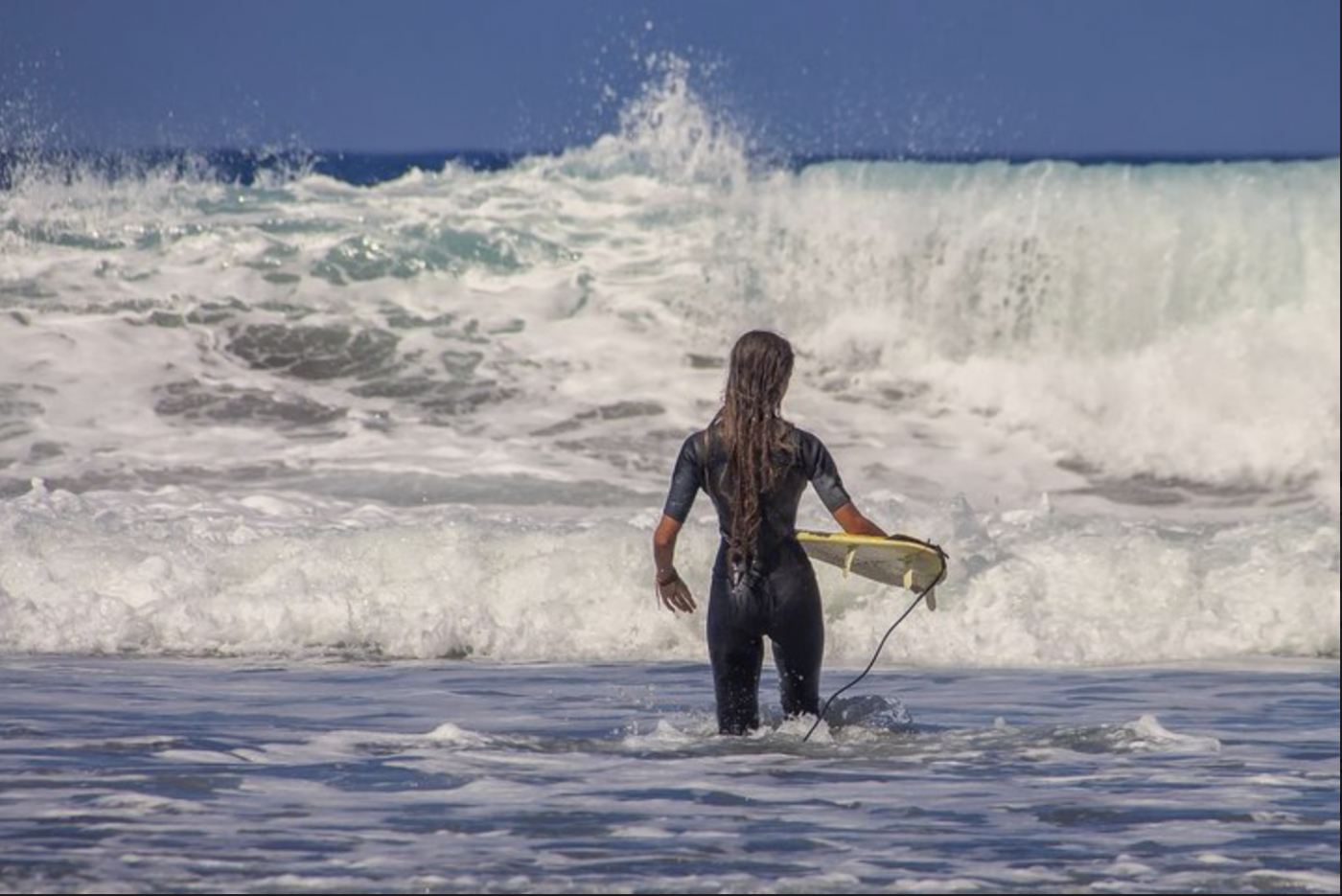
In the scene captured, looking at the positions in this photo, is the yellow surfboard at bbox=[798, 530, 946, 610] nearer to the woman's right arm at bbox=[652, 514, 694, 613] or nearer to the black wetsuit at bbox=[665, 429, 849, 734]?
the black wetsuit at bbox=[665, 429, 849, 734]

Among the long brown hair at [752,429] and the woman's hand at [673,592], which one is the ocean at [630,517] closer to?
the woman's hand at [673,592]

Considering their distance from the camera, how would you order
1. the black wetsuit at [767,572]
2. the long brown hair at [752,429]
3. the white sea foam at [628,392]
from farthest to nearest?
the white sea foam at [628,392], the black wetsuit at [767,572], the long brown hair at [752,429]

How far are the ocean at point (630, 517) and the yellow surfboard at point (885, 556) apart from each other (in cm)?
67

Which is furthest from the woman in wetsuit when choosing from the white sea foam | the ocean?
the white sea foam

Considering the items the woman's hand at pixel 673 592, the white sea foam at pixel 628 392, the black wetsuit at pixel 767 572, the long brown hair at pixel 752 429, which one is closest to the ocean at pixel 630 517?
the white sea foam at pixel 628 392

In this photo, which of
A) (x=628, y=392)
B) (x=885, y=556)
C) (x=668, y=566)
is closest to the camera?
(x=668, y=566)

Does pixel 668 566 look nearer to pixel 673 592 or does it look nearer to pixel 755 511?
pixel 673 592

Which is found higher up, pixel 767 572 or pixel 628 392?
pixel 628 392

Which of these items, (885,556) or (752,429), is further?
(885,556)

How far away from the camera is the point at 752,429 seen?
823 cm

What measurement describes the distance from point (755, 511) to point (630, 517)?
6466 mm

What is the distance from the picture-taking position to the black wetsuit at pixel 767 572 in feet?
27.3

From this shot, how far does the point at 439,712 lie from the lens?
384 inches

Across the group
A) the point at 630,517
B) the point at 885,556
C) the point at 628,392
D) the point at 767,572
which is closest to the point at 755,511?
the point at 767,572
